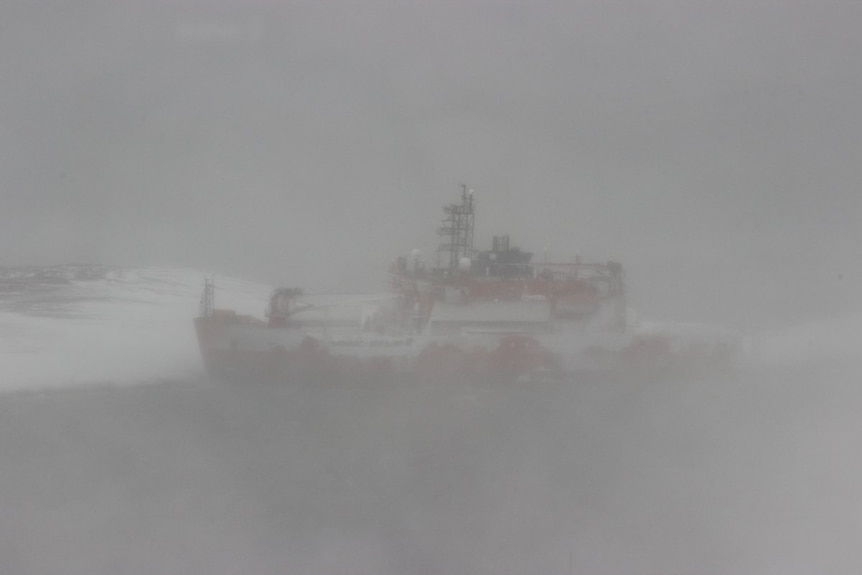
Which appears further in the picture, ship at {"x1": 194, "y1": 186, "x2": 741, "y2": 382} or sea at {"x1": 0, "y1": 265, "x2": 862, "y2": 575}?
ship at {"x1": 194, "y1": 186, "x2": 741, "y2": 382}

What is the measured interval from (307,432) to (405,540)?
4.74 m

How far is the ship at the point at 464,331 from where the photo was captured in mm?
17359

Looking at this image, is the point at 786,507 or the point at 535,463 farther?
the point at 535,463

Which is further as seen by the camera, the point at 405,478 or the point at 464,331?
the point at 464,331

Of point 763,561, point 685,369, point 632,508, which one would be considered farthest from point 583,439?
point 685,369

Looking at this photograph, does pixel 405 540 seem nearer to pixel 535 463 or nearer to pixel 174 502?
pixel 174 502

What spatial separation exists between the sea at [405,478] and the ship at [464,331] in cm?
136

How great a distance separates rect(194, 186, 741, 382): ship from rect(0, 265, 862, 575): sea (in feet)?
4.47

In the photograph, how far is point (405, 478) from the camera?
898 cm

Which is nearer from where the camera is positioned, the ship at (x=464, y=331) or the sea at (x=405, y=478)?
the sea at (x=405, y=478)

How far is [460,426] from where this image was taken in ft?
39.8

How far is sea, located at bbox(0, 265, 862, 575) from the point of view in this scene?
21.7ft

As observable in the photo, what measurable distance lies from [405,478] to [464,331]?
30.7 feet

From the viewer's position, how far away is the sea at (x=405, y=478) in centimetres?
661
